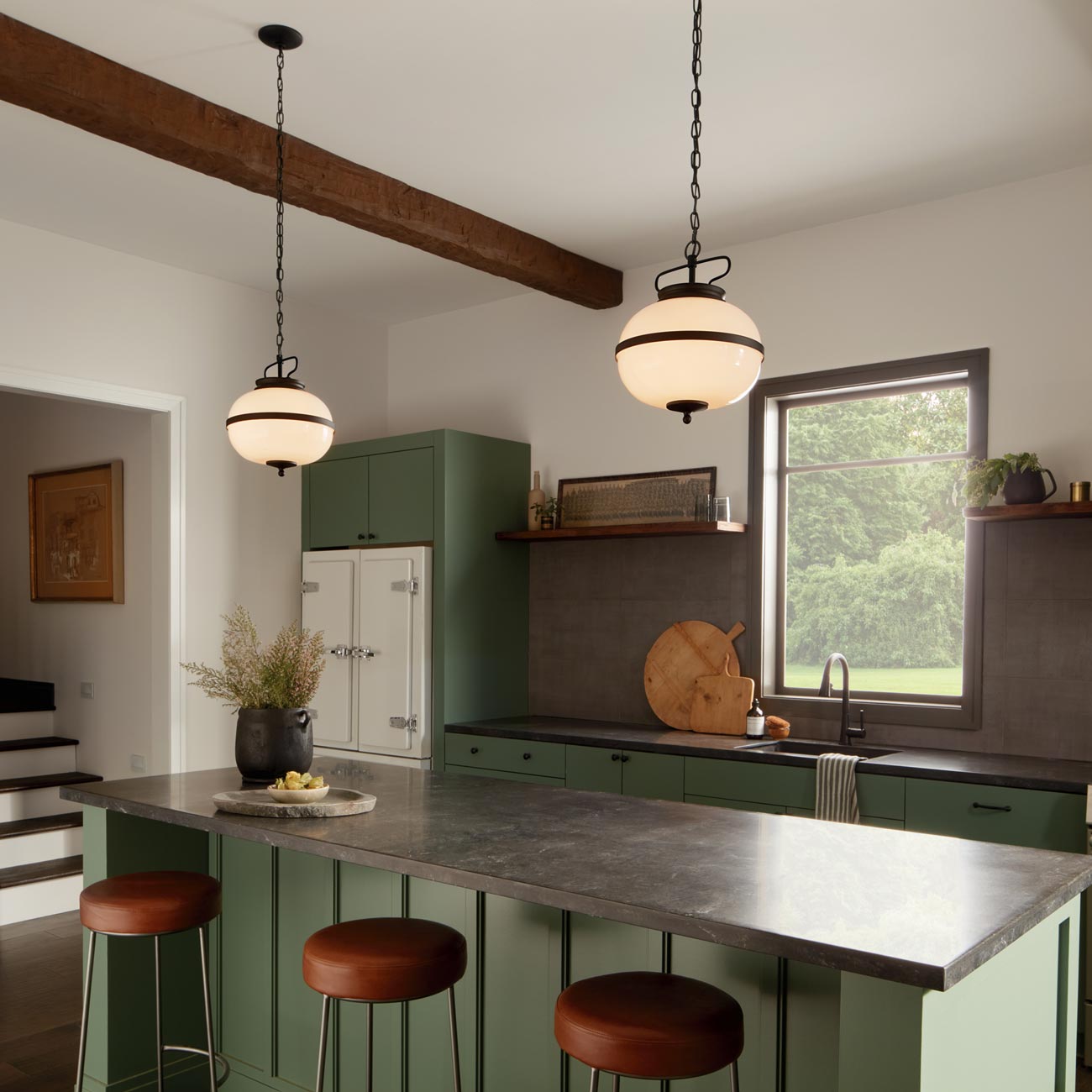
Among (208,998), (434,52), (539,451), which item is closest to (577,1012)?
(208,998)

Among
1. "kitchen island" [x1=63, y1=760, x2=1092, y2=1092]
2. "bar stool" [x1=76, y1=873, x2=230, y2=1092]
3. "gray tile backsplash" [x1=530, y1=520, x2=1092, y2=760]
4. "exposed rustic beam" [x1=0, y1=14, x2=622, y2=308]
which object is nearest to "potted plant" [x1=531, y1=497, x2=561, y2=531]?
"gray tile backsplash" [x1=530, y1=520, x2=1092, y2=760]

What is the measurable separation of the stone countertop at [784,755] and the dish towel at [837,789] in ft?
0.21

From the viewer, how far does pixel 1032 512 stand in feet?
12.1

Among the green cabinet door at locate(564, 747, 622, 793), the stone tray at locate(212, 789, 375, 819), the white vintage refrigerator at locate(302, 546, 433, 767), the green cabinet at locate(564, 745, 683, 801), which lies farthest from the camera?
the white vintage refrigerator at locate(302, 546, 433, 767)

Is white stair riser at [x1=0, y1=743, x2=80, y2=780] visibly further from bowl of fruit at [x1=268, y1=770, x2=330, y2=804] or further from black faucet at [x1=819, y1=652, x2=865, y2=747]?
black faucet at [x1=819, y1=652, x2=865, y2=747]

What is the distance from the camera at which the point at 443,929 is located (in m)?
2.31

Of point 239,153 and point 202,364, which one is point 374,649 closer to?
point 202,364

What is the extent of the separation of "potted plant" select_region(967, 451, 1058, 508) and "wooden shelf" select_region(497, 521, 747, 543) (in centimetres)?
100

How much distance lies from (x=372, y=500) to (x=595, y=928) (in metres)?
3.30

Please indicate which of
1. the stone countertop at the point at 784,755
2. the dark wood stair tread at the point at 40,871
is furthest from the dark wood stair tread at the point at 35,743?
the stone countertop at the point at 784,755

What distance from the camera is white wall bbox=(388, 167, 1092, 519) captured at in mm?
3885

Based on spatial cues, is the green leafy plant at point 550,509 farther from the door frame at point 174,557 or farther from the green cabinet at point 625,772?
the door frame at point 174,557

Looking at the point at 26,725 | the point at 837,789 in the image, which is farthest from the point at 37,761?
the point at 837,789

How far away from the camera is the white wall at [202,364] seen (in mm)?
4621
